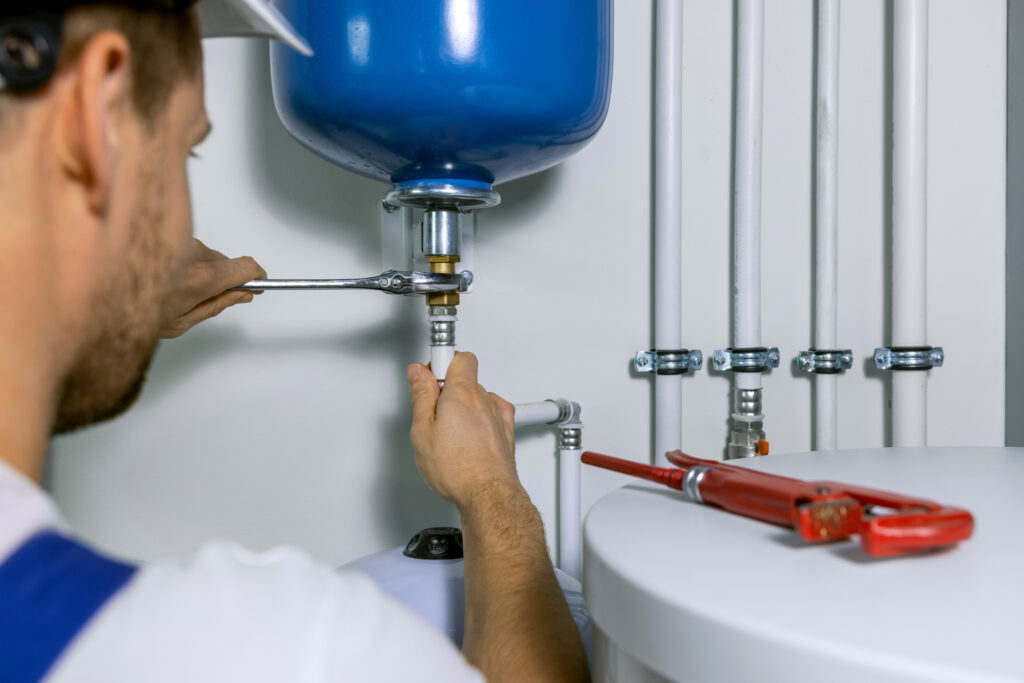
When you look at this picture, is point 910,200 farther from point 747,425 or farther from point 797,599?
point 797,599

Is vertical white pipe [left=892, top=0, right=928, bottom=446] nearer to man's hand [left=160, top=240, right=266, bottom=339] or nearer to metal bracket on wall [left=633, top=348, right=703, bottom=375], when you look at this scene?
metal bracket on wall [left=633, top=348, right=703, bottom=375]

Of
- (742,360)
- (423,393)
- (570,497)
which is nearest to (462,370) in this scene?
(423,393)

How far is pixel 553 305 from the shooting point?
96cm

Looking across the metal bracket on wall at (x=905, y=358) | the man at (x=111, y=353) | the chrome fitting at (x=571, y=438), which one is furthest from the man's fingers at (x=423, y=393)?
the metal bracket on wall at (x=905, y=358)

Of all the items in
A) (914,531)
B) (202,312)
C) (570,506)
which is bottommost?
(570,506)

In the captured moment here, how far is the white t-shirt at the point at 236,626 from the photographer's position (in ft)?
0.83

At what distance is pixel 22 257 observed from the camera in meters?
0.31

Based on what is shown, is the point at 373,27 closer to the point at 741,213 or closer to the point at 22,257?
the point at 22,257

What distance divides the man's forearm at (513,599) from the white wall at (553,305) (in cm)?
30

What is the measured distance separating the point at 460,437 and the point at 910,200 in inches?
24.0

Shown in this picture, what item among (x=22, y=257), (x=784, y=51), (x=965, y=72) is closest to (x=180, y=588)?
(x=22, y=257)

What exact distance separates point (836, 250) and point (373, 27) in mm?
620

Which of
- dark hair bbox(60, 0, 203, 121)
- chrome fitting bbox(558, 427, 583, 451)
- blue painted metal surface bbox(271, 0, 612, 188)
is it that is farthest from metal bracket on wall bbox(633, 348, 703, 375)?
dark hair bbox(60, 0, 203, 121)

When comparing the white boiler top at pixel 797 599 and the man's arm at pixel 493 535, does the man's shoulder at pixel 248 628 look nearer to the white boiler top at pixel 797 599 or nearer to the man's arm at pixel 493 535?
the white boiler top at pixel 797 599
